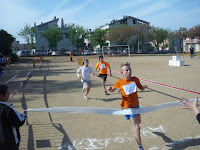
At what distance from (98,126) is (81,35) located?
66572 millimetres

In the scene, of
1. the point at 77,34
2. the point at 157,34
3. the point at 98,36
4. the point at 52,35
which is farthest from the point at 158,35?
the point at 52,35

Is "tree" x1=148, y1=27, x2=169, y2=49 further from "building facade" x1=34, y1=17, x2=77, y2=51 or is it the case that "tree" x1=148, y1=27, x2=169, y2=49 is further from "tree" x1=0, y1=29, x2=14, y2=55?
"tree" x1=0, y1=29, x2=14, y2=55

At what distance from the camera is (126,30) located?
57688mm

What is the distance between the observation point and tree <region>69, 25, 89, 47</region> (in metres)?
67.9

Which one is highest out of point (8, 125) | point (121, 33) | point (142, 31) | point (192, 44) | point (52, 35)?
point (52, 35)

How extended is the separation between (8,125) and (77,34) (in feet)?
222

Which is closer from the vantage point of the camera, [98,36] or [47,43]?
[98,36]

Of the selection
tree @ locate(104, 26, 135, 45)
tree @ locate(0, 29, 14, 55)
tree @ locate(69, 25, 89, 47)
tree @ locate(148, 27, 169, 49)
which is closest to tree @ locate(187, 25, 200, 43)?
tree @ locate(148, 27, 169, 49)

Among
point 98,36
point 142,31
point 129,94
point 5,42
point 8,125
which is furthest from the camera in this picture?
point 98,36

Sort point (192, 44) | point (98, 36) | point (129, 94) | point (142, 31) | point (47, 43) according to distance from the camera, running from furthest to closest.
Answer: point (192, 44) → point (47, 43) → point (98, 36) → point (142, 31) → point (129, 94)

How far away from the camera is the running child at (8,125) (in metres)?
2.41

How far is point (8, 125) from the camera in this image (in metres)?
2.48

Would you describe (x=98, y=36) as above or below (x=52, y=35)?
below

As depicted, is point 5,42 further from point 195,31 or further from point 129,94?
point 195,31
